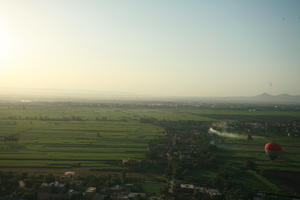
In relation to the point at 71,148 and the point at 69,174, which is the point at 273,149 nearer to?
the point at 69,174

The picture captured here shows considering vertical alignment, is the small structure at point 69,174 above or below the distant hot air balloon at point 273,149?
below

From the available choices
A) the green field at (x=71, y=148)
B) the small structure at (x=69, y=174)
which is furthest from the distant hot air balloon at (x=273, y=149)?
the small structure at (x=69, y=174)

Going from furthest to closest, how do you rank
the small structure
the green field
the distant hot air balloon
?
the green field
the distant hot air balloon
the small structure

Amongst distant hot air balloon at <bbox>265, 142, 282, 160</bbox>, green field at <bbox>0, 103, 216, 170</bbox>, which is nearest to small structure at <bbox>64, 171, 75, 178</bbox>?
green field at <bbox>0, 103, 216, 170</bbox>

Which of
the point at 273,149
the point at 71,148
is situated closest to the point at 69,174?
the point at 71,148

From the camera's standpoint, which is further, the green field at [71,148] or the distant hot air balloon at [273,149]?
the green field at [71,148]

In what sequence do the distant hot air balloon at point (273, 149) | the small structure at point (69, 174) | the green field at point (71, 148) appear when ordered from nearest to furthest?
the small structure at point (69, 174), the distant hot air balloon at point (273, 149), the green field at point (71, 148)

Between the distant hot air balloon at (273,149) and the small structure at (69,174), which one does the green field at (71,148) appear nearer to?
the small structure at (69,174)

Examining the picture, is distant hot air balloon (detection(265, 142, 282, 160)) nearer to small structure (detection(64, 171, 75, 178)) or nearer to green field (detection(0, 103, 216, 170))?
green field (detection(0, 103, 216, 170))

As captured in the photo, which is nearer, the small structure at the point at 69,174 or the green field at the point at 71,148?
the small structure at the point at 69,174

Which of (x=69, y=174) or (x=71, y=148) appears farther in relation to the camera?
(x=71, y=148)

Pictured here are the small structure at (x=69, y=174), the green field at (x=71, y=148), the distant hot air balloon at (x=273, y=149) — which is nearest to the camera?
the small structure at (x=69, y=174)
